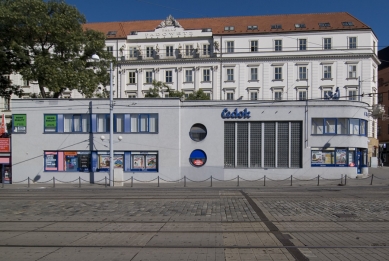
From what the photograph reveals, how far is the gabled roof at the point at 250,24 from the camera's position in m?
57.6

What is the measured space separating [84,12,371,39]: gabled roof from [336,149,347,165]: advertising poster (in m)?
30.1

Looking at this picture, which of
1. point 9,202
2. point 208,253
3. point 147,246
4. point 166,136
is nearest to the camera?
point 208,253

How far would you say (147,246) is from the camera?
889 cm

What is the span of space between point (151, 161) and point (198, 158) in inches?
154

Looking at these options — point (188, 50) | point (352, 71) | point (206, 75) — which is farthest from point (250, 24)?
point (352, 71)

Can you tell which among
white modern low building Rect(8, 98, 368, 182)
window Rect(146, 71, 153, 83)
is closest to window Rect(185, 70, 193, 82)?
window Rect(146, 71, 153, 83)

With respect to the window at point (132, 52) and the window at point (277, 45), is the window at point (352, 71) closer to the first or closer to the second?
the window at point (277, 45)

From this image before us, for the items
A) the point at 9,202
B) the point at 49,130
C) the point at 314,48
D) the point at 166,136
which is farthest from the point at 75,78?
the point at 314,48

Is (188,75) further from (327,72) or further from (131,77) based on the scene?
(327,72)

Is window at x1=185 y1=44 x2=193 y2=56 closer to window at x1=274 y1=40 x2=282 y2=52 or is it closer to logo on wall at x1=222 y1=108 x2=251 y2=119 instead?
window at x1=274 y1=40 x2=282 y2=52

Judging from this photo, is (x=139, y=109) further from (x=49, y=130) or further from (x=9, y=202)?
(x=9, y=202)

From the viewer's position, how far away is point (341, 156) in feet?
106

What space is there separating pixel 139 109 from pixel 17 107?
33.7 ft

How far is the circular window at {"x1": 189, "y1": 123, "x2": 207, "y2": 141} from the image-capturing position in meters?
32.8
